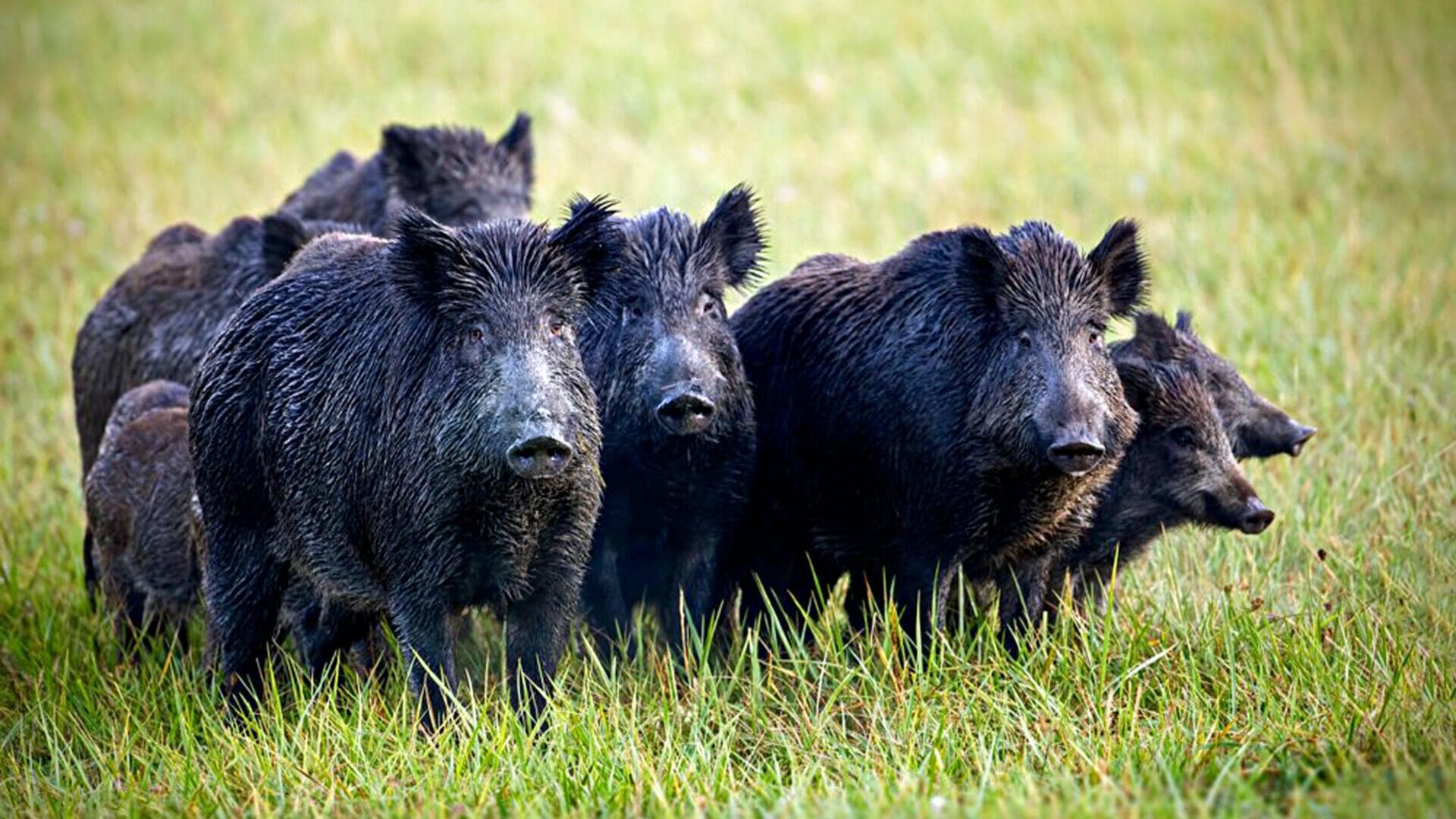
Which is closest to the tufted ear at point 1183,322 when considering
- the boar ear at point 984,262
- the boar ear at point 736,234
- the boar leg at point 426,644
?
the boar ear at point 984,262

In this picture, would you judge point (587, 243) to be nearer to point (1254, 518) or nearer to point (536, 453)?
point (536, 453)

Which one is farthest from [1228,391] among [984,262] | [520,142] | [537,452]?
[520,142]

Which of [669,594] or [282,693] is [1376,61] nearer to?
[669,594]

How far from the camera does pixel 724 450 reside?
5.97 metres

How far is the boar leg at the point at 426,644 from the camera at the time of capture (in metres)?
5.11

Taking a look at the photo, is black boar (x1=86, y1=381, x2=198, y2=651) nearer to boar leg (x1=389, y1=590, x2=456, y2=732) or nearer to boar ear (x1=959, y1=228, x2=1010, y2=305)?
boar leg (x1=389, y1=590, x2=456, y2=732)

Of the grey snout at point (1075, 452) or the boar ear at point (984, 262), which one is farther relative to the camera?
the boar ear at point (984, 262)

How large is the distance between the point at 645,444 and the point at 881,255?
18.2ft

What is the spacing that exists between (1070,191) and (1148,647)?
713 centimetres

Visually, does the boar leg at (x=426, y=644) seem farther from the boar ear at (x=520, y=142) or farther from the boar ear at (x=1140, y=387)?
the boar ear at (x=520, y=142)

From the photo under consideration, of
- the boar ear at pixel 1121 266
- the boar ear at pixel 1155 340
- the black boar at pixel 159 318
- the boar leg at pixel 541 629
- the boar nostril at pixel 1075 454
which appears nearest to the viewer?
the boar leg at pixel 541 629

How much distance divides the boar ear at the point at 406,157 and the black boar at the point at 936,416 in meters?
2.76

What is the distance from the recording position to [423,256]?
5.15 m

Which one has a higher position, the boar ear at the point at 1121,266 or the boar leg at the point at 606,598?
the boar ear at the point at 1121,266
